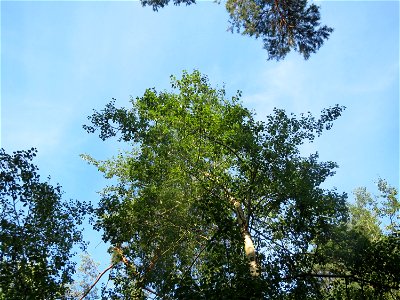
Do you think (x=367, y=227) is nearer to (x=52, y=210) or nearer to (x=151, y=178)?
(x=151, y=178)

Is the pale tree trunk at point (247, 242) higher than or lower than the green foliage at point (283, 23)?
lower

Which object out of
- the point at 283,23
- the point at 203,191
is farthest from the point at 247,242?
the point at 283,23

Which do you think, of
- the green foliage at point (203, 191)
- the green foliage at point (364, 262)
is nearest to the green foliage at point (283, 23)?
the green foliage at point (203, 191)

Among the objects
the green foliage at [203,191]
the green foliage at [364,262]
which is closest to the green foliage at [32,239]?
the green foliage at [203,191]

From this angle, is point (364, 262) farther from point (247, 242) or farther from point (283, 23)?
point (283, 23)

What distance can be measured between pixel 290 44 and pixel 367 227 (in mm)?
20299

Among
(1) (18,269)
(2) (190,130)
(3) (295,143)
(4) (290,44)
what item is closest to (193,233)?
(2) (190,130)

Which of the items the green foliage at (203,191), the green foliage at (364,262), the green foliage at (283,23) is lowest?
the green foliage at (364,262)

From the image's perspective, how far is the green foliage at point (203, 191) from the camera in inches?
533

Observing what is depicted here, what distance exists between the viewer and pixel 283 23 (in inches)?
650

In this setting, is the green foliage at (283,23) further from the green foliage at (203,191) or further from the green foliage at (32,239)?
the green foliage at (32,239)

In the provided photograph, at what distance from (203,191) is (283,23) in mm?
8797

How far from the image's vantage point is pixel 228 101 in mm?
18234

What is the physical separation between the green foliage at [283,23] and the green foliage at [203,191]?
3.29 meters
